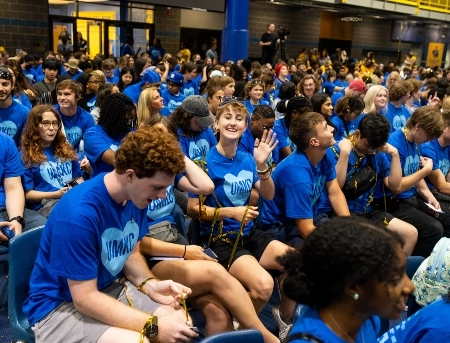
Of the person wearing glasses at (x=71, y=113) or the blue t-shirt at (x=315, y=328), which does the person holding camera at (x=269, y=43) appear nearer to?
the person wearing glasses at (x=71, y=113)

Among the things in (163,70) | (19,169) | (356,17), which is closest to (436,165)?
(19,169)

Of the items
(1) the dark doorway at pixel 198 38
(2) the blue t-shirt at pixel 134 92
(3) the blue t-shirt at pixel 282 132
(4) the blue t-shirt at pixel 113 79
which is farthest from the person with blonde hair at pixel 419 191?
(1) the dark doorway at pixel 198 38

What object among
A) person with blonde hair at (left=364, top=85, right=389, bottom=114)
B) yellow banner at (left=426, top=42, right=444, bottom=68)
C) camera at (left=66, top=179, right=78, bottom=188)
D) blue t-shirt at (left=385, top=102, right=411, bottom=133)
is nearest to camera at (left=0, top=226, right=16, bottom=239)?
camera at (left=66, top=179, right=78, bottom=188)

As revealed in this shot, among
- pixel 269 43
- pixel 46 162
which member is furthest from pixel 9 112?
pixel 269 43

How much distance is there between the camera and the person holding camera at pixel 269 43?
A: 41.4 ft

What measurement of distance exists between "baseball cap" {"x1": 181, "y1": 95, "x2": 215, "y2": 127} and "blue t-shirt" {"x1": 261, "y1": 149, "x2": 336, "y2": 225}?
88cm

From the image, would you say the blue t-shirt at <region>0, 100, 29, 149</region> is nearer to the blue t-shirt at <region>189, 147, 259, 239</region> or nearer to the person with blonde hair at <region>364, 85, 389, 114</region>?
the blue t-shirt at <region>189, 147, 259, 239</region>

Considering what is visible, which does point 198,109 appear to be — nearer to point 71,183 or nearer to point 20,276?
point 71,183

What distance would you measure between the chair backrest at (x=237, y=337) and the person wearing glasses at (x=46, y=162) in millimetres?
1981

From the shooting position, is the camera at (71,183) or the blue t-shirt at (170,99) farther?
the blue t-shirt at (170,99)

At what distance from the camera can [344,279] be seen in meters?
1.18

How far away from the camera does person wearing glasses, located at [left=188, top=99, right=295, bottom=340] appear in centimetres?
251

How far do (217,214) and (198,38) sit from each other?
1457cm

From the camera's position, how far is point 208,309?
89.4 inches
